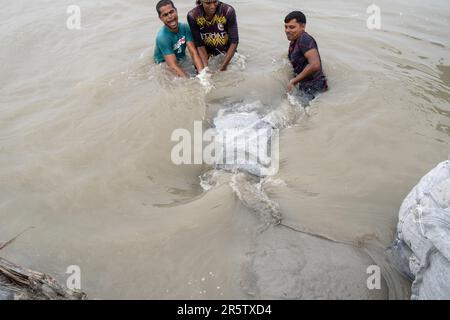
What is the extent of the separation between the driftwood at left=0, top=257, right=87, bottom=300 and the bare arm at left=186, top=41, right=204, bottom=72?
325 centimetres

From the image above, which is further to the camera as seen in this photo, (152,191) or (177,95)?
(177,95)

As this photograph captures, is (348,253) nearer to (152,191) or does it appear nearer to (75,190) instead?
(152,191)

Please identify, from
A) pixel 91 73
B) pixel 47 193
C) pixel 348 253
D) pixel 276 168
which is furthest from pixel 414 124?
pixel 91 73

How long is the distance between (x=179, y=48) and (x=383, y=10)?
13.5 ft

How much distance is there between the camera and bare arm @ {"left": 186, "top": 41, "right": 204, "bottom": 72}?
4574 millimetres

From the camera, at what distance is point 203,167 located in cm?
333

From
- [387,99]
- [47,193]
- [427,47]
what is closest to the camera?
[47,193]

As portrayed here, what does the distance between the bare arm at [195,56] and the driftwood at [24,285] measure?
3.25 meters

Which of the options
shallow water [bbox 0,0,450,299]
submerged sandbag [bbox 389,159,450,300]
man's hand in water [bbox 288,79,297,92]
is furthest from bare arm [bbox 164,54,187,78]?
submerged sandbag [bbox 389,159,450,300]

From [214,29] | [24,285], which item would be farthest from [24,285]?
[214,29]

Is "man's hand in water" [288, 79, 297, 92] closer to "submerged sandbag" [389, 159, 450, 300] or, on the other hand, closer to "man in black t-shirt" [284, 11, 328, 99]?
"man in black t-shirt" [284, 11, 328, 99]

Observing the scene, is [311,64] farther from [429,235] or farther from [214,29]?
[429,235]

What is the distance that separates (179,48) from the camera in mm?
4766

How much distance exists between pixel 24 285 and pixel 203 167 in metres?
1.84
